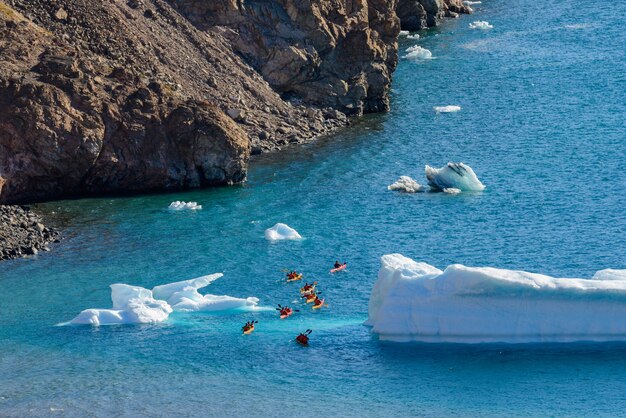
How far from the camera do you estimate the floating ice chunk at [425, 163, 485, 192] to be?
7531cm

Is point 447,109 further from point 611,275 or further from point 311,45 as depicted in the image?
point 611,275

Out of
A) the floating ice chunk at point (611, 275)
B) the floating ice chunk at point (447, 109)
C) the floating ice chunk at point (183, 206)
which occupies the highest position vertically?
the floating ice chunk at point (611, 275)

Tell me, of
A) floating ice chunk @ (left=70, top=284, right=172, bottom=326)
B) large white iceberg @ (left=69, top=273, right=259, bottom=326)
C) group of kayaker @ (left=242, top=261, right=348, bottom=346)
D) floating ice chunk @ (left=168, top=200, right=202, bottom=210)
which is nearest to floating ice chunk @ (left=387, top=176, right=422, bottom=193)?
floating ice chunk @ (left=168, top=200, right=202, bottom=210)

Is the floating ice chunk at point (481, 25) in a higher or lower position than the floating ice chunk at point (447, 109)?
higher

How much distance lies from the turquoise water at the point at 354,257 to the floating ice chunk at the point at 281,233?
0.77 metres

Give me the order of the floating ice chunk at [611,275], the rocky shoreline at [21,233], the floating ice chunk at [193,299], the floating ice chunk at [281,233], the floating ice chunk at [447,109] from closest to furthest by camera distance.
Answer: the floating ice chunk at [611,275] → the floating ice chunk at [193,299] → the rocky shoreline at [21,233] → the floating ice chunk at [281,233] → the floating ice chunk at [447,109]

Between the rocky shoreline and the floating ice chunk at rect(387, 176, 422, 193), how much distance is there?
19907 mm

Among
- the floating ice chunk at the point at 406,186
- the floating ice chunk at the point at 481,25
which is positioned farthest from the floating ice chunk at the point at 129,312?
the floating ice chunk at the point at 481,25

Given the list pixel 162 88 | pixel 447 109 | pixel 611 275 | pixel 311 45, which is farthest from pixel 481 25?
pixel 611 275

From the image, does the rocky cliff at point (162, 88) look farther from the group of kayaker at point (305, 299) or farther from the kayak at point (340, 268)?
the group of kayaker at point (305, 299)

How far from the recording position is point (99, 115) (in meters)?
73.7

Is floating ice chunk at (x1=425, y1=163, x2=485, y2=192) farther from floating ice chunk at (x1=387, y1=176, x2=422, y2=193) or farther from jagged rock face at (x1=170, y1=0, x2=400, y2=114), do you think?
jagged rock face at (x1=170, y1=0, x2=400, y2=114)

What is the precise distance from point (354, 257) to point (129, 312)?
1298cm

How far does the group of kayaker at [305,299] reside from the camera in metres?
53.6
